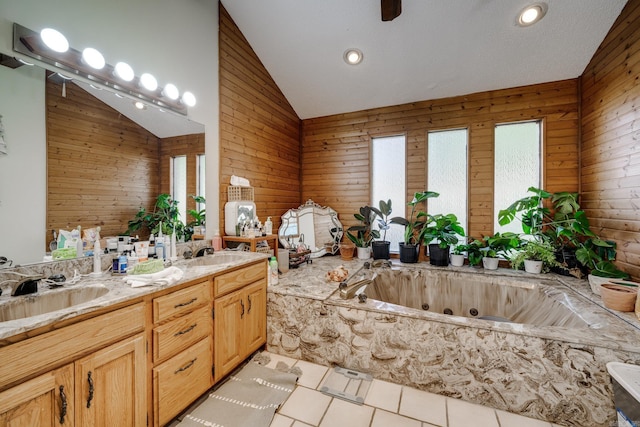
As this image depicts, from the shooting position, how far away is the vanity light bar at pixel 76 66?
4.56ft

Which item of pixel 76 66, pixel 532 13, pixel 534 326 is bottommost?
pixel 534 326

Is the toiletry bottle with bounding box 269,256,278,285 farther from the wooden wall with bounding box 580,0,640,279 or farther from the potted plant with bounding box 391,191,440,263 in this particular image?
the wooden wall with bounding box 580,0,640,279

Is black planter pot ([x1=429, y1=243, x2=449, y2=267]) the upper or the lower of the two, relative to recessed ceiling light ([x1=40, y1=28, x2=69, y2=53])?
lower

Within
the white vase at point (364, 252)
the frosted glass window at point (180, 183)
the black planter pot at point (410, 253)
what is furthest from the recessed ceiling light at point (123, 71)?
the black planter pot at point (410, 253)

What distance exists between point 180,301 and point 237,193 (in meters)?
1.45

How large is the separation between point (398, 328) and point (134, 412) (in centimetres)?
160

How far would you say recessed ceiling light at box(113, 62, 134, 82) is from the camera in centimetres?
177

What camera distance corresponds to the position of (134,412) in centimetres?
126

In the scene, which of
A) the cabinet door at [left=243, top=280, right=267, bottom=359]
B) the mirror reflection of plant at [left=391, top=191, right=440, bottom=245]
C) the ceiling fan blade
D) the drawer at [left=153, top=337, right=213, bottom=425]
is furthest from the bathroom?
the ceiling fan blade

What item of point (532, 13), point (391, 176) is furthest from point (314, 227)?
point (532, 13)

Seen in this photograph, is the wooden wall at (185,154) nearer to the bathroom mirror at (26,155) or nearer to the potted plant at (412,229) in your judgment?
the bathroom mirror at (26,155)

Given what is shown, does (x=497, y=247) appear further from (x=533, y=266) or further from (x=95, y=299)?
(x=95, y=299)

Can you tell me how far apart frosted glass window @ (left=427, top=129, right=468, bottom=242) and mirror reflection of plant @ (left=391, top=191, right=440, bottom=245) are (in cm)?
20

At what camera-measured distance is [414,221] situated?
3512 mm
